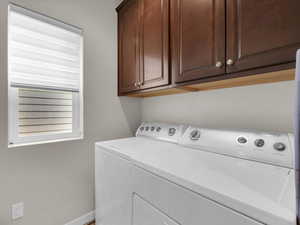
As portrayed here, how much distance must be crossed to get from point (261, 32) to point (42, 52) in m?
1.70

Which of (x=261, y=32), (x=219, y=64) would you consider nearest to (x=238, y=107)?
(x=219, y=64)

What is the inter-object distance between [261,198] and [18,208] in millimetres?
1722

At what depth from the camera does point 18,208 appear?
123 cm

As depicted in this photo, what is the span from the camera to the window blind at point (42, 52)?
48.3 inches

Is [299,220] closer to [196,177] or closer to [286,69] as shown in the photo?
[196,177]

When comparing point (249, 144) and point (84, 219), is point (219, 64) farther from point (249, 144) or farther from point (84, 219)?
point (84, 219)

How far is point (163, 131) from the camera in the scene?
1562 mm

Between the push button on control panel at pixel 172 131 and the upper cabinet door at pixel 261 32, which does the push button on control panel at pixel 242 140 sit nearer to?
the upper cabinet door at pixel 261 32

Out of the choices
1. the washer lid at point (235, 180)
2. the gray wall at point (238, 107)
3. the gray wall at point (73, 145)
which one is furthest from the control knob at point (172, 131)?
the gray wall at point (73, 145)

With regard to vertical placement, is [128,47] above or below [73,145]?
above

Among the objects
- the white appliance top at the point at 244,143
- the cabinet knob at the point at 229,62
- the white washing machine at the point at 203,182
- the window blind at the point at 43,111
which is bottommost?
the white washing machine at the point at 203,182

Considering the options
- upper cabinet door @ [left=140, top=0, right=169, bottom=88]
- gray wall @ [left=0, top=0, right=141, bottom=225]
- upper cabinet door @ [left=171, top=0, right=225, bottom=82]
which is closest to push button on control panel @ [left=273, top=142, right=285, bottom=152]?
upper cabinet door @ [left=171, top=0, right=225, bottom=82]

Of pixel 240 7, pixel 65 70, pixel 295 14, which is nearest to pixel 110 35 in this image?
pixel 65 70

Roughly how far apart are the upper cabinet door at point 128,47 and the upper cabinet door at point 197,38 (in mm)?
520
